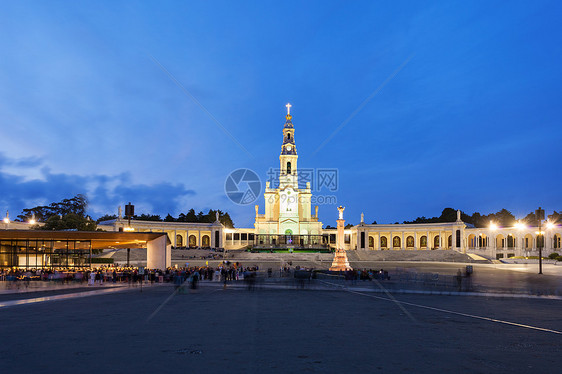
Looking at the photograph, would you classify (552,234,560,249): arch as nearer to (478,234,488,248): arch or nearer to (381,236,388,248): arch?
(478,234,488,248): arch

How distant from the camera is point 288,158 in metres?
132

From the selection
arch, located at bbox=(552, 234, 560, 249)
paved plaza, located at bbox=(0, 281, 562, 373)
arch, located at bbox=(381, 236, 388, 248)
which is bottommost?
arch, located at bbox=(381, 236, 388, 248)

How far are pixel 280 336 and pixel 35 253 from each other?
118 feet

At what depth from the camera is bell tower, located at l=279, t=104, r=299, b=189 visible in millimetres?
130250

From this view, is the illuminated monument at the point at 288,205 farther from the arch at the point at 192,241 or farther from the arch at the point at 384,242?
the arch at the point at 384,242

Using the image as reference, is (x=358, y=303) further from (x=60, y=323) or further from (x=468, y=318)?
(x=60, y=323)

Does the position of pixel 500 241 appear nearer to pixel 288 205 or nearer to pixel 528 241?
pixel 528 241

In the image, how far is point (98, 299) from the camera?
2338cm

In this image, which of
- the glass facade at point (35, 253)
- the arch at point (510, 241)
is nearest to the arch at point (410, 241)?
the arch at point (510, 241)

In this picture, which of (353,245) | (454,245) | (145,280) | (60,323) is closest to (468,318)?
(60,323)

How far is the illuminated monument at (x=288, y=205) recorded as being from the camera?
122m

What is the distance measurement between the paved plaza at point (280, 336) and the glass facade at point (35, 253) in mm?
19366

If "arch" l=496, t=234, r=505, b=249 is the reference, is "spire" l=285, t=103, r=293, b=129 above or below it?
above

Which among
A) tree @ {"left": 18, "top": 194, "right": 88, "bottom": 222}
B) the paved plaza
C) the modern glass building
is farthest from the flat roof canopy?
tree @ {"left": 18, "top": 194, "right": 88, "bottom": 222}
